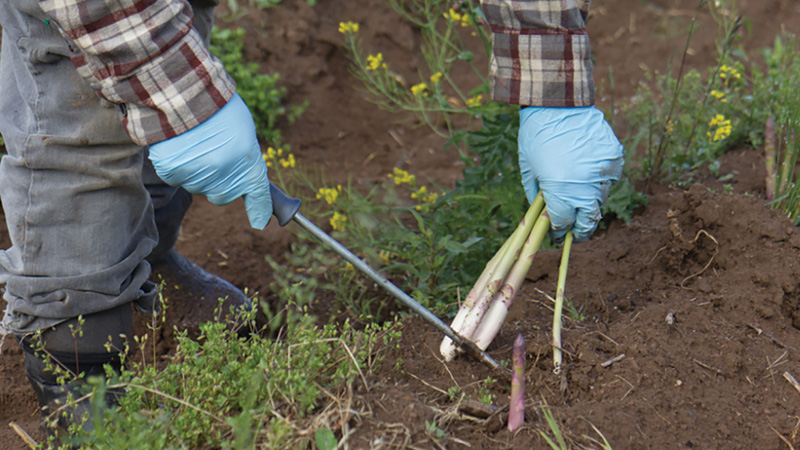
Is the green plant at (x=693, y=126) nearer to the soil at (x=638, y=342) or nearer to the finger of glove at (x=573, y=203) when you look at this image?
the soil at (x=638, y=342)

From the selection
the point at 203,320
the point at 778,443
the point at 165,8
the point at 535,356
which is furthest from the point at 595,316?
the point at 165,8

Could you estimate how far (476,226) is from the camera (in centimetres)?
234

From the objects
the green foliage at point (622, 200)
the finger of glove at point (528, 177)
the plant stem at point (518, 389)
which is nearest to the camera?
the plant stem at point (518, 389)

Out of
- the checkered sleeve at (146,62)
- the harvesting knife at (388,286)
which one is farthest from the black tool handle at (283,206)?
the checkered sleeve at (146,62)

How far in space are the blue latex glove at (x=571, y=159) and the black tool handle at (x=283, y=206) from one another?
1.98ft

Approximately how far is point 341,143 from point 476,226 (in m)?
1.56

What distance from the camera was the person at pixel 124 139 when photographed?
1626 mm

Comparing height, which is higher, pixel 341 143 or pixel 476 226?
pixel 476 226

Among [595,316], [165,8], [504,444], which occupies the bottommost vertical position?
[595,316]

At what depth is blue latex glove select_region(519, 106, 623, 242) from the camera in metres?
1.86

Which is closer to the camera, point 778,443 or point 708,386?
point 778,443

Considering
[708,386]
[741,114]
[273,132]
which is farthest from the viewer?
[273,132]

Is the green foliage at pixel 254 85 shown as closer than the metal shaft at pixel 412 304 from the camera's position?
No

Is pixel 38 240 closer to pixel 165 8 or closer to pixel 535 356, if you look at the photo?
pixel 165 8
